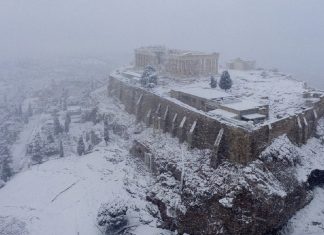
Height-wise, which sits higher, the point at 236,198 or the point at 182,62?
the point at 182,62

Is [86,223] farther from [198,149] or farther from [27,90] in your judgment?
[27,90]

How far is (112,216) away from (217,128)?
14.8 meters

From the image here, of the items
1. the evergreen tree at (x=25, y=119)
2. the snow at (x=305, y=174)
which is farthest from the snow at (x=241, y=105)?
the evergreen tree at (x=25, y=119)

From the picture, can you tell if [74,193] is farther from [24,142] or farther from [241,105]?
[24,142]

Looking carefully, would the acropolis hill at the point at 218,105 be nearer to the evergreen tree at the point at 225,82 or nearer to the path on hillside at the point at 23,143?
the evergreen tree at the point at 225,82

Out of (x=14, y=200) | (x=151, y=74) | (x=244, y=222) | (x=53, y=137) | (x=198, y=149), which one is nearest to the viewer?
(x=244, y=222)

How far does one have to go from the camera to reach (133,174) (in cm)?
4762

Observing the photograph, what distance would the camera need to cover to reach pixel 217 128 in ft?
131

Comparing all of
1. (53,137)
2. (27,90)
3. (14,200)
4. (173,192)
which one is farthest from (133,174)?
(27,90)

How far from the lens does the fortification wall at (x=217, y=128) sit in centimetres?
3712

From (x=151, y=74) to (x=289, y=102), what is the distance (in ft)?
75.3

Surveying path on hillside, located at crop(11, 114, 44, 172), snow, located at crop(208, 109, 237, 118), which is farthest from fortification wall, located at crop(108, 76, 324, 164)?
path on hillside, located at crop(11, 114, 44, 172)

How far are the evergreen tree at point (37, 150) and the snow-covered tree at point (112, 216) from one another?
91.7 ft

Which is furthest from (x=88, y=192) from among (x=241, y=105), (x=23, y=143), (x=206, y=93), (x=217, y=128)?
(x=23, y=143)
